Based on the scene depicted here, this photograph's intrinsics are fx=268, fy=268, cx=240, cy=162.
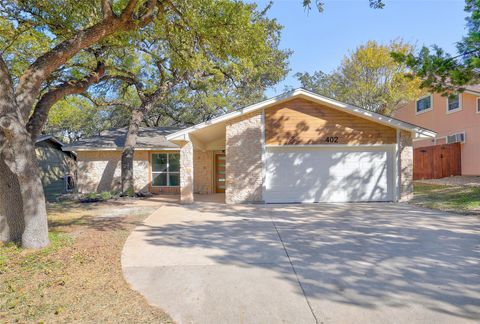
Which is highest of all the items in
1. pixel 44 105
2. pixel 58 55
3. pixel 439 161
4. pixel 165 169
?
pixel 58 55

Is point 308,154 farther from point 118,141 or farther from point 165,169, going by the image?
point 118,141

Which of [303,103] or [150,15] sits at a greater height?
[150,15]

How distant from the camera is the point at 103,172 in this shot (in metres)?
15.4

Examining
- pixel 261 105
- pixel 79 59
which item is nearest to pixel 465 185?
pixel 261 105

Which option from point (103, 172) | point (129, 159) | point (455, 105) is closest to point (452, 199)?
point (455, 105)

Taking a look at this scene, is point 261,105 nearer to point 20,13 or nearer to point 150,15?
point 150,15

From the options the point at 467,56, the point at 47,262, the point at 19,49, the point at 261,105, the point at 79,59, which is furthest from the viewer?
the point at 79,59

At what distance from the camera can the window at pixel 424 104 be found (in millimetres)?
19188

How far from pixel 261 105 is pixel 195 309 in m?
8.44

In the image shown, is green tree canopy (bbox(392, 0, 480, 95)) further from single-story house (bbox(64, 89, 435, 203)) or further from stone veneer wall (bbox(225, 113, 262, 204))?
stone veneer wall (bbox(225, 113, 262, 204))

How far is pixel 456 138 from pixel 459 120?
1115 mm

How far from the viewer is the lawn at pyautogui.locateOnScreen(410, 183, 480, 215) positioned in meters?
8.90

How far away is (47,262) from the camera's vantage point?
455 cm

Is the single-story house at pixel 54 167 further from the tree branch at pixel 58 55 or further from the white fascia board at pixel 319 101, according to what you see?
the tree branch at pixel 58 55
